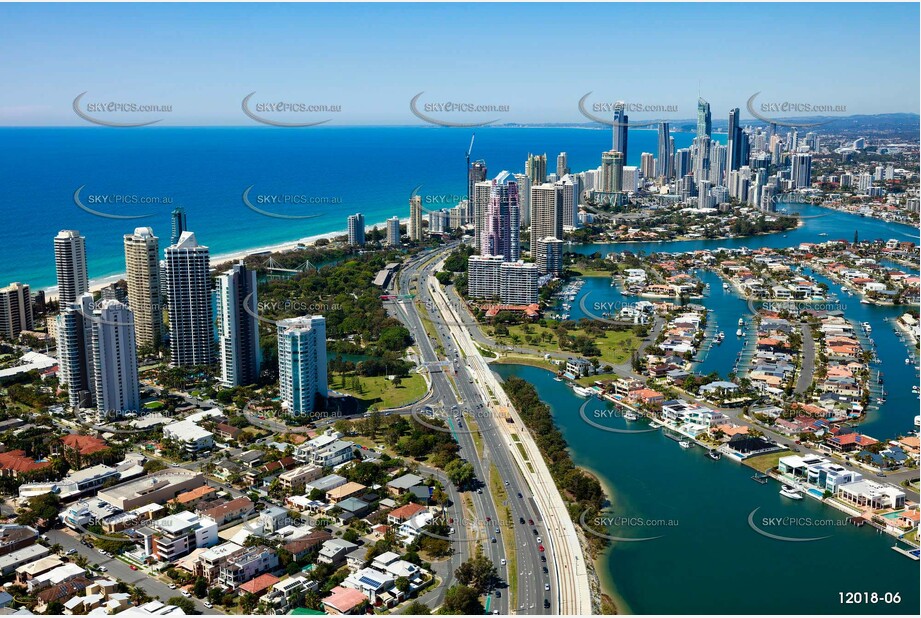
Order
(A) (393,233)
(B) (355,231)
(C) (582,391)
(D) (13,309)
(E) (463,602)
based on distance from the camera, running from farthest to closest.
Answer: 1. (A) (393,233)
2. (B) (355,231)
3. (D) (13,309)
4. (C) (582,391)
5. (E) (463,602)

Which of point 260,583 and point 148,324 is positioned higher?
point 148,324

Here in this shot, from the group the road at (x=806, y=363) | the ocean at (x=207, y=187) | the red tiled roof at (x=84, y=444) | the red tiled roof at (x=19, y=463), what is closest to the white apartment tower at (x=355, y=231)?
the ocean at (x=207, y=187)

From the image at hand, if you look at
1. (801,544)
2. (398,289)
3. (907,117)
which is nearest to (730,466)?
(801,544)

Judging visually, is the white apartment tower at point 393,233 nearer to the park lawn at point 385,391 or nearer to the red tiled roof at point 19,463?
the park lawn at point 385,391

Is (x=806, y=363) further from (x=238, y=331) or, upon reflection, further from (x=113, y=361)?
(x=113, y=361)

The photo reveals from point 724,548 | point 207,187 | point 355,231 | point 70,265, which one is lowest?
point 724,548

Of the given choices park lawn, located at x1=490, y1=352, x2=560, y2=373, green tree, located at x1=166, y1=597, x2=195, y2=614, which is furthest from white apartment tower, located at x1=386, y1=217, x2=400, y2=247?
green tree, located at x1=166, y1=597, x2=195, y2=614

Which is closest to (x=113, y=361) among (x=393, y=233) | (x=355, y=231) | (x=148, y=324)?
(x=148, y=324)

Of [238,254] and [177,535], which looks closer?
[177,535]
